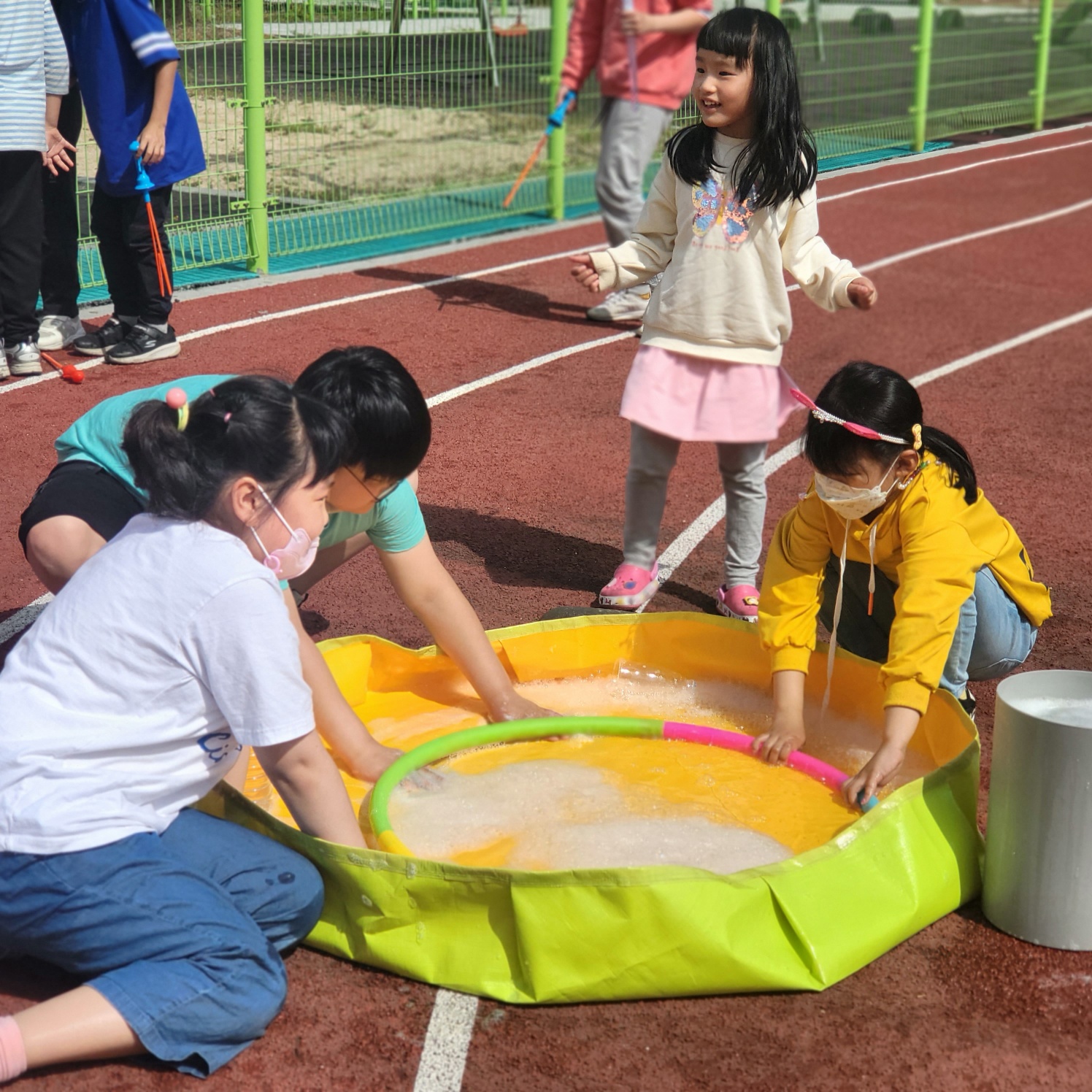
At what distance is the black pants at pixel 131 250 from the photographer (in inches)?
252

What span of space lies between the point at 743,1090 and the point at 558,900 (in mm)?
440

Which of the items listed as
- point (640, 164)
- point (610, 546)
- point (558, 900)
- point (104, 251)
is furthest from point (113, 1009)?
point (640, 164)

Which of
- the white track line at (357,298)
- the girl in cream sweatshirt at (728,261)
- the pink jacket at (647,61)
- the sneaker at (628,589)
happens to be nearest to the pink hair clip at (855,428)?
the girl in cream sweatshirt at (728,261)

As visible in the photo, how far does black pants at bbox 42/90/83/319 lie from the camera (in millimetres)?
6621

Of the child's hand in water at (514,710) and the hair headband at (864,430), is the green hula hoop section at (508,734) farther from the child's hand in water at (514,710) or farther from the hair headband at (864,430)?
the hair headband at (864,430)

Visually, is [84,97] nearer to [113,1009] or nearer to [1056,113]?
[113,1009]

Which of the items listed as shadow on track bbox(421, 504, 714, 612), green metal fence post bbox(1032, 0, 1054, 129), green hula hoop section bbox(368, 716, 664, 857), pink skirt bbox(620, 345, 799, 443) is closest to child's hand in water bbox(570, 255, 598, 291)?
pink skirt bbox(620, 345, 799, 443)

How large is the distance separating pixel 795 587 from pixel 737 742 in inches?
16.1

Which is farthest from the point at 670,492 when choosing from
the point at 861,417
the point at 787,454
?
the point at 861,417

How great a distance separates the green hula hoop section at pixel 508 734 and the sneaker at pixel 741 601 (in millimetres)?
765

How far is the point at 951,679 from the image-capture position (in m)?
3.51

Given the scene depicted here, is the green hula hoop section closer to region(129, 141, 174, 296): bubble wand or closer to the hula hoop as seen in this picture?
the hula hoop

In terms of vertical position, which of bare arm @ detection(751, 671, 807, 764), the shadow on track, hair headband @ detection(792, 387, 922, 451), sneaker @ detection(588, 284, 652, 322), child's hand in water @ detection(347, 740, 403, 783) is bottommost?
the shadow on track

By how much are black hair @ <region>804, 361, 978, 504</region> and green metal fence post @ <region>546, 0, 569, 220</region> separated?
24.0 feet
